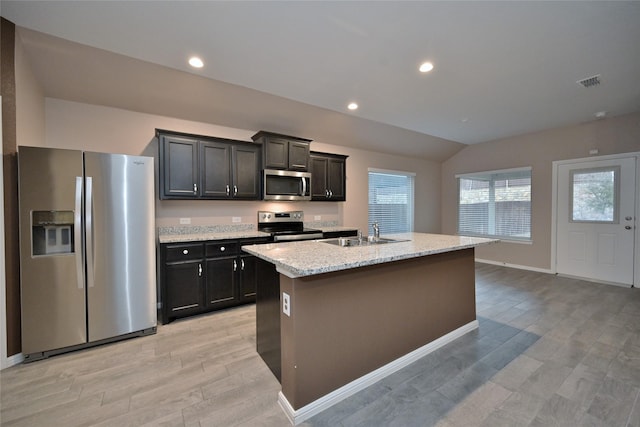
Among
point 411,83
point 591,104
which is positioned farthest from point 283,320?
point 591,104

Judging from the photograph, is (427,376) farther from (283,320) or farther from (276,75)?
(276,75)

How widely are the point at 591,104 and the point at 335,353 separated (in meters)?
4.91

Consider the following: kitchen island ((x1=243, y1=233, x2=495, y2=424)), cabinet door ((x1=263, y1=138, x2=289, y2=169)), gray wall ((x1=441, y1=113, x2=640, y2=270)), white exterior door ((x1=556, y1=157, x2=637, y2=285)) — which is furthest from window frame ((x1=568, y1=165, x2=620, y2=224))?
cabinet door ((x1=263, y1=138, x2=289, y2=169))

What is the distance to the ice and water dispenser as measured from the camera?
2213mm

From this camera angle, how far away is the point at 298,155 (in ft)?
13.2

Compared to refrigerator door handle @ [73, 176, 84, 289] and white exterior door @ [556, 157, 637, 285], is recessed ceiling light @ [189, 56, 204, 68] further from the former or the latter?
white exterior door @ [556, 157, 637, 285]

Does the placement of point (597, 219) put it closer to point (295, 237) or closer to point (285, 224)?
point (295, 237)


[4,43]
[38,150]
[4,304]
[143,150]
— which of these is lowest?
[4,304]

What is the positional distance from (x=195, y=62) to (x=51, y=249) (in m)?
2.13

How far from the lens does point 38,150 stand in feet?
7.18

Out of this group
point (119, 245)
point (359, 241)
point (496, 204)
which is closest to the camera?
point (119, 245)

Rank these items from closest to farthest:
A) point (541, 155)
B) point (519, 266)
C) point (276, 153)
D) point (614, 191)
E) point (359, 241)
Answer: point (359, 241) < point (276, 153) < point (614, 191) < point (541, 155) < point (519, 266)

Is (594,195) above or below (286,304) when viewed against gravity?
above

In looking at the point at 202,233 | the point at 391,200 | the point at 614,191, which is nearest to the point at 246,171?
the point at 202,233
